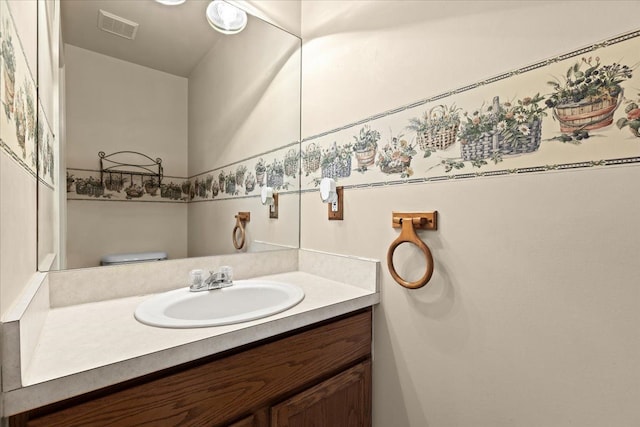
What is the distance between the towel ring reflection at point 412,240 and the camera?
36.0 inches

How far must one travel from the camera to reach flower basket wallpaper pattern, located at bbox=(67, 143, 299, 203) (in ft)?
3.38

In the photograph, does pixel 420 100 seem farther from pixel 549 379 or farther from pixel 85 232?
pixel 85 232

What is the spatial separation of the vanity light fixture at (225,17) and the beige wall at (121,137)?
33 cm

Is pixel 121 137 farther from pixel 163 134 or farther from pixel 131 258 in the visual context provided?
pixel 131 258

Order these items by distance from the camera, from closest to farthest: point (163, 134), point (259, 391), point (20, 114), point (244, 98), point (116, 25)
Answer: point (20, 114) → point (259, 391) → point (116, 25) → point (163, 134) → point (244, 98)

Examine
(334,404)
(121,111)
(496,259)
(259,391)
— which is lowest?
Answer: (334,404)

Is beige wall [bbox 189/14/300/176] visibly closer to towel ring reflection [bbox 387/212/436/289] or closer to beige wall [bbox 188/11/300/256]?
beige wall [bbox 188/11/300/256]

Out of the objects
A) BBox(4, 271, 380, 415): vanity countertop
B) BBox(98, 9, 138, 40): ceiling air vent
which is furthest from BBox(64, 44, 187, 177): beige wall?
BBox(4, 271, 380, 415): vanity countertop

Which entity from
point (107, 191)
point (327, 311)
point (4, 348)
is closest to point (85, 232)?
point (107, 191)

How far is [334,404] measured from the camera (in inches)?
38.8

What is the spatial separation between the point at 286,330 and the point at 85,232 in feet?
2.61

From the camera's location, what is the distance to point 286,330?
843mm

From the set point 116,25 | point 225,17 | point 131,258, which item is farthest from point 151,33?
point 131,258

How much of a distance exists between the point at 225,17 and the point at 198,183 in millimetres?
774
